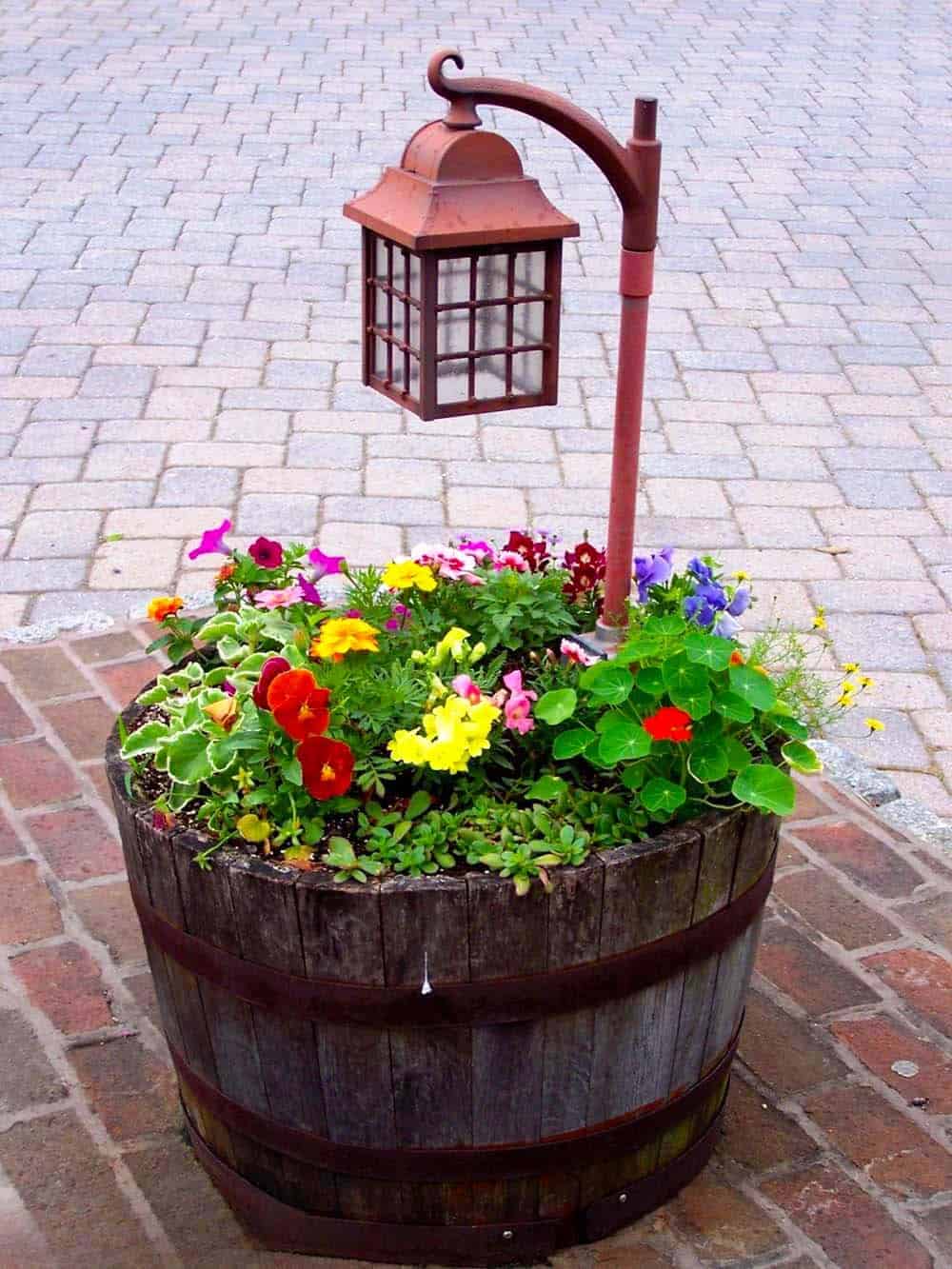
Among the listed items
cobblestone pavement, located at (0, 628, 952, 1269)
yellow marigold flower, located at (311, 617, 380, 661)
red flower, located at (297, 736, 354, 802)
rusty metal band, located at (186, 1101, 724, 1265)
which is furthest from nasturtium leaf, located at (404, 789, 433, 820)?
cobblestone pavement, located at (0, 628, 952, 1269)

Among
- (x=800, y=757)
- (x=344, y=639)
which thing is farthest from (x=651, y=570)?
(x=344, y=639)

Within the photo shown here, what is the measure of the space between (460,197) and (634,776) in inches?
35.7

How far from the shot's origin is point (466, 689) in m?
2.28

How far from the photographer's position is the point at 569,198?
805 cm

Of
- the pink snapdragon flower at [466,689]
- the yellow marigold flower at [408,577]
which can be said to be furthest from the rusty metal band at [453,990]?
the yellow marigold flower at [408,577]

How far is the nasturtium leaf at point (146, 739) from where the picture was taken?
7.64ft

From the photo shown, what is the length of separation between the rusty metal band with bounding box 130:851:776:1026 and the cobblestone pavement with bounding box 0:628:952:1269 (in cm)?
56

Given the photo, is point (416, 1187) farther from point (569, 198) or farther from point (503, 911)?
point (569, 198)

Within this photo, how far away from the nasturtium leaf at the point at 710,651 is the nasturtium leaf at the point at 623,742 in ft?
0.45

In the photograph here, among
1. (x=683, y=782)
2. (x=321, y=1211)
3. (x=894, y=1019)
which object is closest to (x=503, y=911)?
(x=683, y=782)

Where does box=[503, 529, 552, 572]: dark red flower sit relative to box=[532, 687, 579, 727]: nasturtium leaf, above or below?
below

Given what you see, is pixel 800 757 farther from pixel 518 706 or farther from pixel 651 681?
pixel 518 706

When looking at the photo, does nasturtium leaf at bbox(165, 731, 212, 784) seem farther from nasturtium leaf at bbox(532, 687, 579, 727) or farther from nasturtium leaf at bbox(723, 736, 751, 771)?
nasturtium leaf at bbox(723, 736, 751, 771)

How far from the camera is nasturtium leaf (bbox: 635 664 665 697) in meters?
2.21
